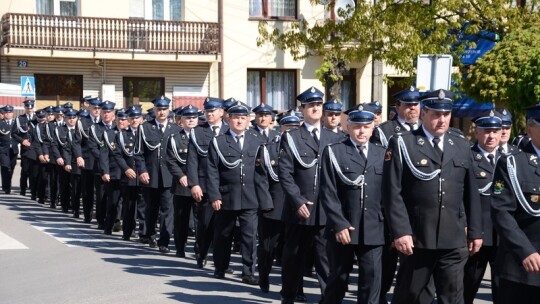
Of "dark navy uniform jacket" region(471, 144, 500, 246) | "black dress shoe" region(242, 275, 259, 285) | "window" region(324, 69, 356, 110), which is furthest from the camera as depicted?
"window" region(324, 69, 356, 110)

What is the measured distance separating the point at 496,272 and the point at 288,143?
147 inches

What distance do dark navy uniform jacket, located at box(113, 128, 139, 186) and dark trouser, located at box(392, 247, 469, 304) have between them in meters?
8.62

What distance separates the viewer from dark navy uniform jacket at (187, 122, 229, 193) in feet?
44.9

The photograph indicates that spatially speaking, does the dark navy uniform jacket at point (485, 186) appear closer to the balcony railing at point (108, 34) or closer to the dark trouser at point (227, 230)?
the dark trouser at point (227, 230)

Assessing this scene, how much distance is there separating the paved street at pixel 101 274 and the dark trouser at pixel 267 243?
0.27 m

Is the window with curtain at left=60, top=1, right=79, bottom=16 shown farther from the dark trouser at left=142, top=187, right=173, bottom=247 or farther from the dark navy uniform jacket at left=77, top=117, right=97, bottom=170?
the dark trouser at left=142, top=187, right=173, bottom=247

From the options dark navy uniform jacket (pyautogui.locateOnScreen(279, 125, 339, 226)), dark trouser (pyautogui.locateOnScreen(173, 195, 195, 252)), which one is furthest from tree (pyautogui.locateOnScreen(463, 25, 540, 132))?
dark navy uniform jacket (pyautogui.locateOnScreen(279, 125, 339, 226))

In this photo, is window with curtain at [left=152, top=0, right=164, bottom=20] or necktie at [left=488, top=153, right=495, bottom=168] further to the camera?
window with curtain at [left=152, top=0, right=164, bottom=20]

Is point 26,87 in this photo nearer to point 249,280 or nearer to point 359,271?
point 249,280

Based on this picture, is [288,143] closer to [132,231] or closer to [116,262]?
[116,262]

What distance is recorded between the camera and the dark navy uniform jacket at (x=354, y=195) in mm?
9344

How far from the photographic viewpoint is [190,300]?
1122 cm

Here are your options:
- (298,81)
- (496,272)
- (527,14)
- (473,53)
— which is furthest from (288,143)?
(298,81)

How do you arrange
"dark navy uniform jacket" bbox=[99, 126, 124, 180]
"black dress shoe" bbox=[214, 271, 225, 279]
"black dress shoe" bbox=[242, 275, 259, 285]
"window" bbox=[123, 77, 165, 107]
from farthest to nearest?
"window" bbox=[123, 77, 165, 107]
"dark navy uniform jacket" bbox=[99, 126, 124, 180]
"black dress shoe" bbox=[214, 271, 225, 279]
"black dress shoe" bbox=[242, 275, 259, 285]
